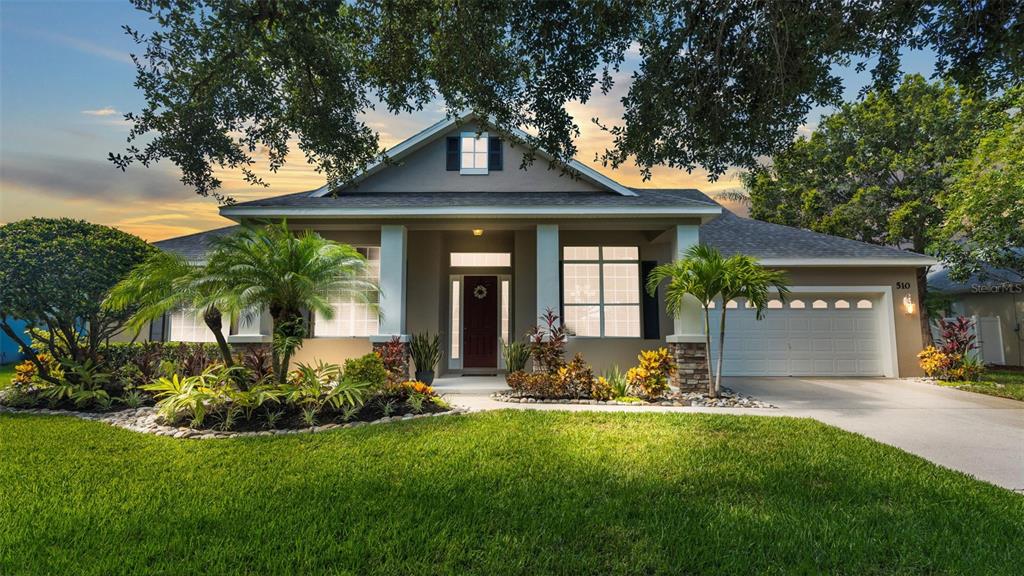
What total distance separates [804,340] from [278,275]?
1175 cm

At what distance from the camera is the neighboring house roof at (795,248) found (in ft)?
37.4

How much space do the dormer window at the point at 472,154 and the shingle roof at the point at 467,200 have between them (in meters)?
0.78

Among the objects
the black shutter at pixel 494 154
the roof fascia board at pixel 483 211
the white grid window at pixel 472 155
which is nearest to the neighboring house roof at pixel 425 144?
the white grid window at pixel 472 155

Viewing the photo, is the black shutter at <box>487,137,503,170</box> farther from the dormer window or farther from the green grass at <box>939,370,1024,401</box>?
the green grass at <box>939,370,1024,401</box>

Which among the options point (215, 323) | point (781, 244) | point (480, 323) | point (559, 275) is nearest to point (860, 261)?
point (781, 244)

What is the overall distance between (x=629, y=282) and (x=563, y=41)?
22.6 ft

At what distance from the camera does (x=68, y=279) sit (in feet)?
23.0

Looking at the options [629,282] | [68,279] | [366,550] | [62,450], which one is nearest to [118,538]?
[366,550]

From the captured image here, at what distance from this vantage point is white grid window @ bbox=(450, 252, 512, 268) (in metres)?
11.7

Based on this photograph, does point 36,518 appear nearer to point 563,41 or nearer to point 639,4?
point 563,41

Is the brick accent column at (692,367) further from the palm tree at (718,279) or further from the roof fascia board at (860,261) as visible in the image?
the roof fascia board at (860,261)

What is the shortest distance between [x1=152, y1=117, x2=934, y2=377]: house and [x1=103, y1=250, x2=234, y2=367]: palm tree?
2.51 m

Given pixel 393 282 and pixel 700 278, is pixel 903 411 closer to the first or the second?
pixel 700 278

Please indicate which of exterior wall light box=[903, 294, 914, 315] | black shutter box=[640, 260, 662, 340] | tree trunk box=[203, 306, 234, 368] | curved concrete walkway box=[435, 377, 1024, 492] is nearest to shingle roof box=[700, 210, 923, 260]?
exterior wall light box=[903, 294, 914, 315]
